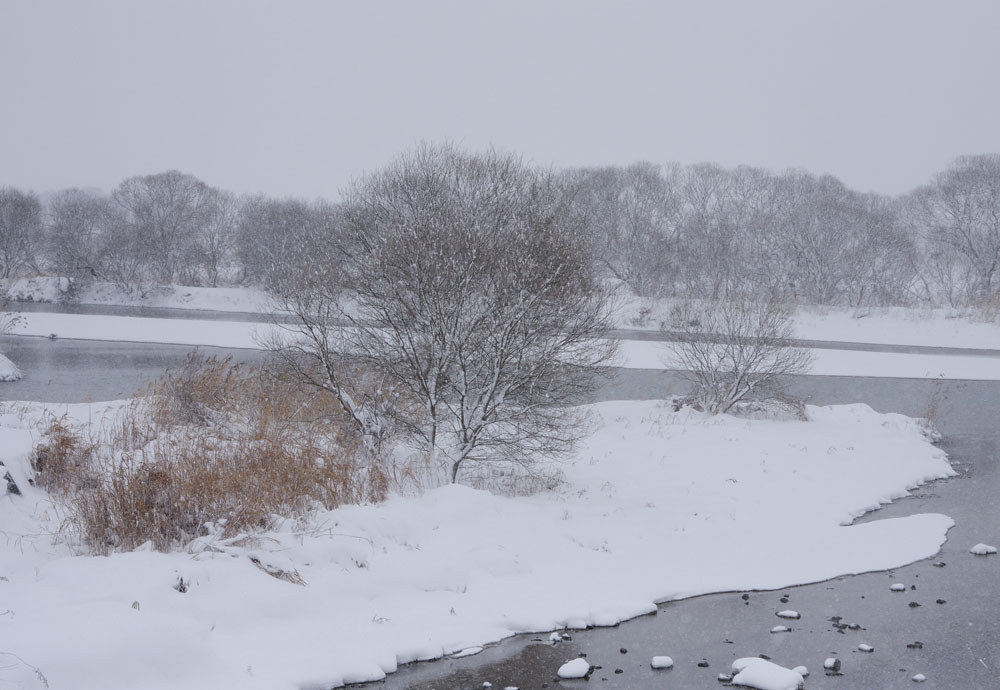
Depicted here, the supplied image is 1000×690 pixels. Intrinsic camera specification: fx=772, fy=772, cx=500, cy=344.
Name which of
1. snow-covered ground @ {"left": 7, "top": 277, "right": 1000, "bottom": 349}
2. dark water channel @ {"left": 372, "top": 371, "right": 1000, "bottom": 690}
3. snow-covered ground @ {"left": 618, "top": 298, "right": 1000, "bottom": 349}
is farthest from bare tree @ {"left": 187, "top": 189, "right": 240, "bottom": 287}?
dark water channel @ {"left": 372, "top": 371, "right": 1000, "bottom": 690}

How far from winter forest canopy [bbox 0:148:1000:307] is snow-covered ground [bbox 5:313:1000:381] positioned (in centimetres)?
894

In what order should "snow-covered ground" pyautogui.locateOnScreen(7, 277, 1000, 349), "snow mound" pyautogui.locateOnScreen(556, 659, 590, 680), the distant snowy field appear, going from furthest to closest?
"snow-covered ground" pyautogui.locateOnScreen(7, 277, 1000, 349)
"snow mound" pyautogui.locateOnScreen(556, 659, 590, 680)
the distant snowy field

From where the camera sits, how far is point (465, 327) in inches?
513

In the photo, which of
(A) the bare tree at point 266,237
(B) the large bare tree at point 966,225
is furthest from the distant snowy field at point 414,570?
(B) the large bare tree at point 966,225

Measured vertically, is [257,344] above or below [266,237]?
below

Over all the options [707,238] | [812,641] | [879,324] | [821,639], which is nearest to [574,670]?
[812,641]

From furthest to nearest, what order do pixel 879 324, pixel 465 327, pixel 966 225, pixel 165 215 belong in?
pixel 165 215 → pixel 966 225 → pixel 879 324 → pixel 465 327

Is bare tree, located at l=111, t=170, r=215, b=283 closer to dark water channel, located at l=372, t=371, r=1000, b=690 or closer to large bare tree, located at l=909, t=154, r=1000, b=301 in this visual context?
large bare tree, located at l=909, t=154, r=1000, b=301

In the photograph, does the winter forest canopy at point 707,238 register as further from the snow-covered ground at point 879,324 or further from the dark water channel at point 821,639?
the dark water channel at point 821,639

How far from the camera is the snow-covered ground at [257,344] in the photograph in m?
33.7

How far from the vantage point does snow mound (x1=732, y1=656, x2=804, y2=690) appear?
6534 millimetres

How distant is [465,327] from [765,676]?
767 cm

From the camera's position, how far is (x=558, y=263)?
46.7ft

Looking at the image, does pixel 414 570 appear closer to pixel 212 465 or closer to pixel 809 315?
pixel 212 465
